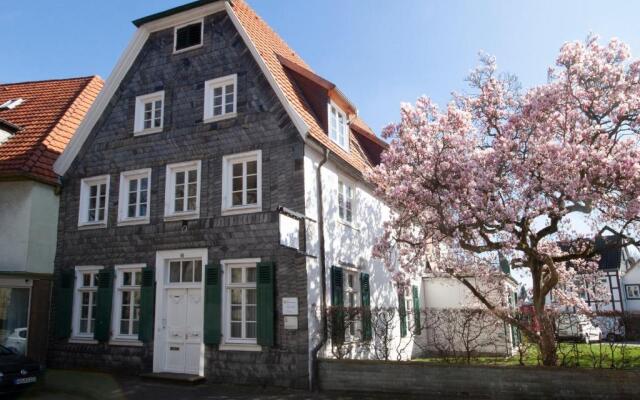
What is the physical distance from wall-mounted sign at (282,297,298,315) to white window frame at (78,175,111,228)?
6.69 m

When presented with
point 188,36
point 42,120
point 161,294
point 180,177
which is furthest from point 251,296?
point 42,120

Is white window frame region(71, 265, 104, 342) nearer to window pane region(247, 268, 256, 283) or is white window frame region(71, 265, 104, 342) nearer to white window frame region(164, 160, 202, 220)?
white window frame region(164, 160, 202, 220)

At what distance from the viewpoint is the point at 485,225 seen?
1176 centimetres

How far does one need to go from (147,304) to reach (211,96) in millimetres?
6136

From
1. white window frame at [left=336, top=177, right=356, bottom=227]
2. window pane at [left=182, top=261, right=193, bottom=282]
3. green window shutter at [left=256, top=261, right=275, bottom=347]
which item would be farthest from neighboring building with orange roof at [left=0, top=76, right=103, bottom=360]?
white window frame at [left=336, top=177, right=356, bottom=227]

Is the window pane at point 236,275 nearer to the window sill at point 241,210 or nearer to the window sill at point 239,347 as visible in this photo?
the window sill at point 241,210

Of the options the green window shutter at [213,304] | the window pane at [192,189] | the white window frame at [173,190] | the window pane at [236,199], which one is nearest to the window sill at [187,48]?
the white window frame at [173,190]

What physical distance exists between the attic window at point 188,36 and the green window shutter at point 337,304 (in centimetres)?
794

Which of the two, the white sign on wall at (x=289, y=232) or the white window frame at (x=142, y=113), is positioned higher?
the white window frame at (x=142, y=113)

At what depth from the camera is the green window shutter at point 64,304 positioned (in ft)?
49.5

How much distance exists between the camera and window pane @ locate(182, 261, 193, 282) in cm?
1391

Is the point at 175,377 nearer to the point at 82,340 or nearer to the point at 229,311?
the point at 229,311

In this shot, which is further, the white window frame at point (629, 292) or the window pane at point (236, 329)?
the white window frame at point (629, 292)

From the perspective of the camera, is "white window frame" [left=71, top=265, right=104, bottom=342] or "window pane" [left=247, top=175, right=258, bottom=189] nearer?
"window pane" [left=247, top=175, right=258, bottom=189]
